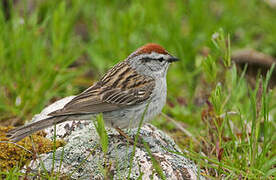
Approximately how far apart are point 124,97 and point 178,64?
272 cm

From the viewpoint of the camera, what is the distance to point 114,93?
4.70 m

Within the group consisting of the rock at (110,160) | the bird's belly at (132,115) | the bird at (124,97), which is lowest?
the rock at (110,160)

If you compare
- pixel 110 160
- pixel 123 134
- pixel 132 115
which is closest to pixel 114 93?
pixel 132 115

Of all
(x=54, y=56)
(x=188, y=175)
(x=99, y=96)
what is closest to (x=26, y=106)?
(x=54, y=56)

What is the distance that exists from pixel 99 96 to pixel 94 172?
1.06m

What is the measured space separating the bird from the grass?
51 centimetres

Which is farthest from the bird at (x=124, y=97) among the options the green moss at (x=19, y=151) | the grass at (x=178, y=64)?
the grass at (x=178, y=64)

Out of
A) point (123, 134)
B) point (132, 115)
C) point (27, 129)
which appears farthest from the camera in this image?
point (132, 115)

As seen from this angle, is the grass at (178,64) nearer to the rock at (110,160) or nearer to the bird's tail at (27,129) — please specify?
the rock at (110,160)

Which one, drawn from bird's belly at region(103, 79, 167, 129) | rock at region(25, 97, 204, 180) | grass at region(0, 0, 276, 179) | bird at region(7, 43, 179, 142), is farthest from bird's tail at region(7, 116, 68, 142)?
grass at region(0, 0, 276, 179)

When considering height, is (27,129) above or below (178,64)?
above

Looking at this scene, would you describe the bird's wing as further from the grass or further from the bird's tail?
the grass

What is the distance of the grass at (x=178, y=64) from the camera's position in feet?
14.4

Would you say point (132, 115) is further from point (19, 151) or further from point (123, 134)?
point (19, 151)
